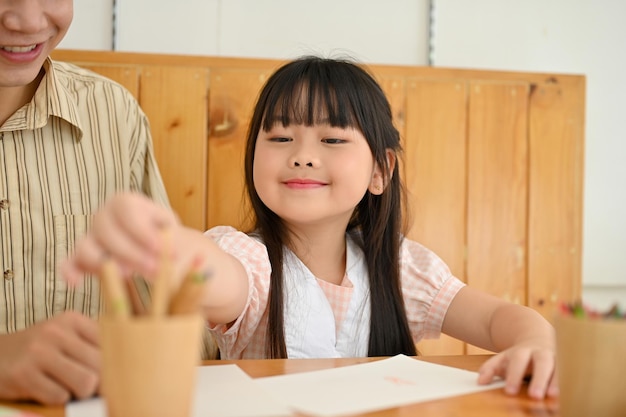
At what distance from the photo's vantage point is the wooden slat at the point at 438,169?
71.2 inches

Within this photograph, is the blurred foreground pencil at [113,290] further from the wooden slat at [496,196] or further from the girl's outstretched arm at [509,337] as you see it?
the wooden slat at [496,196]

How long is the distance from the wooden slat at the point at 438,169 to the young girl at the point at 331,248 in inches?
12.6

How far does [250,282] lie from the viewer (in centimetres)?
109

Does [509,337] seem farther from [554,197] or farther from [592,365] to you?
[554,197]

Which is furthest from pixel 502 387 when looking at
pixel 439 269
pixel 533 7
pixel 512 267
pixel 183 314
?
pixel 533 7

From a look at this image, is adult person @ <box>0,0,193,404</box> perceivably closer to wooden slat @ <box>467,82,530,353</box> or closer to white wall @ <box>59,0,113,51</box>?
white wall @ <box>59,0,113,51</box>

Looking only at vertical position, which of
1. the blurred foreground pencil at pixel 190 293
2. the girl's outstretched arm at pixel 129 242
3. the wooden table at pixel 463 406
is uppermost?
the girl's outstretched arm at pixel 129 242

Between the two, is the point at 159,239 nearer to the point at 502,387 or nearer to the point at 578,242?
the point at 502,387

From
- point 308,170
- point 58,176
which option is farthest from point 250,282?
point 58,176

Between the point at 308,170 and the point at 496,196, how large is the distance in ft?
2.43

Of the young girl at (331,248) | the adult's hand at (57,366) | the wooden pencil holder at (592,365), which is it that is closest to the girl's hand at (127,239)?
the adult's hand at (57,366)

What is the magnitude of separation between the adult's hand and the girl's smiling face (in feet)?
2.04

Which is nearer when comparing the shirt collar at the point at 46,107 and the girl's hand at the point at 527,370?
the girl's hand at the point at 527,370

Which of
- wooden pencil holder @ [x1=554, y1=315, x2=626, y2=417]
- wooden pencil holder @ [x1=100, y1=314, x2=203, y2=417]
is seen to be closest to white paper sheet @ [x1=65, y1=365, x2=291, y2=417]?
→ wooden pencil holder @ [x1=100, y1=314, x2=203, y2=417]
